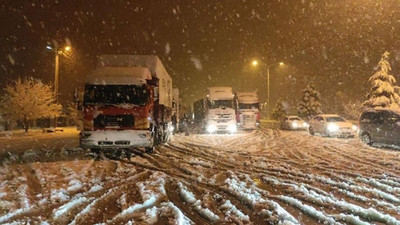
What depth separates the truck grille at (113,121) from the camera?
44.4 feet

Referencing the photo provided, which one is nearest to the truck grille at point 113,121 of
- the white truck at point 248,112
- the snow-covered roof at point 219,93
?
the snow-covered roof at point 219,93

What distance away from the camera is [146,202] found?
6.79m

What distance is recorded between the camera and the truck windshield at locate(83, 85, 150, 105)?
1399cm

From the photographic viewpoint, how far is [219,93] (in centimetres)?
2870

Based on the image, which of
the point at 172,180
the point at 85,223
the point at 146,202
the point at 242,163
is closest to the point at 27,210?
the point at 85,223

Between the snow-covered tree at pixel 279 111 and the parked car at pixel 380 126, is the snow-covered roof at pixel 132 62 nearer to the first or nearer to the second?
the parked car at pixel 380 126

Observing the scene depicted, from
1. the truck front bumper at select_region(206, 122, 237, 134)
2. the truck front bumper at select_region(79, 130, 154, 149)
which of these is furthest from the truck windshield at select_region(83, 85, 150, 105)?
the truck front bumper at select_region(206, 122, 237, 134)

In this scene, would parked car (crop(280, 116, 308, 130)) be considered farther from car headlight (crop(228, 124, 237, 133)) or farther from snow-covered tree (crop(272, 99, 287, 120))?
snow-covered tree (crop(272, 99, 287, 120))

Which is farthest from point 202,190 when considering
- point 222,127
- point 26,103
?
point 26,103

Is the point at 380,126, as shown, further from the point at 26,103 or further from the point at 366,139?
the point at 26,103

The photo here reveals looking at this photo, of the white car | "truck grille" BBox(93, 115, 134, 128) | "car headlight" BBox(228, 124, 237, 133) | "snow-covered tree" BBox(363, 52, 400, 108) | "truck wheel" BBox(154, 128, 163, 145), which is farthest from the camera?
"snow-covered tree" BBox(363, 52, 400, 108)

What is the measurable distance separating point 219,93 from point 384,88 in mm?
13672

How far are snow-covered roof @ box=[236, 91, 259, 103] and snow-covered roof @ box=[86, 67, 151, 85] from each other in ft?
57.3

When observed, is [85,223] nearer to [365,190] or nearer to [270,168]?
[365,190]
